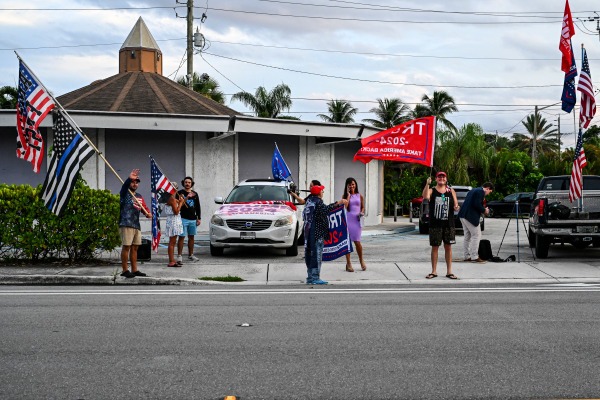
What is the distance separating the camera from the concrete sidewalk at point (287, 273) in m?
12.9

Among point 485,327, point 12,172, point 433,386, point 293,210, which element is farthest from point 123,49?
point 433,386

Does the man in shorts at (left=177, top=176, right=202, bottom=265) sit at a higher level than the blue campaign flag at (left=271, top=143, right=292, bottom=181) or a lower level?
lower

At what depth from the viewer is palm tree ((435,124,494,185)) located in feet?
142

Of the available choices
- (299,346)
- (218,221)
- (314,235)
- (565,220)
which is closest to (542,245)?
(565,220)

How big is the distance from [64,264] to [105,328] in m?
6.80

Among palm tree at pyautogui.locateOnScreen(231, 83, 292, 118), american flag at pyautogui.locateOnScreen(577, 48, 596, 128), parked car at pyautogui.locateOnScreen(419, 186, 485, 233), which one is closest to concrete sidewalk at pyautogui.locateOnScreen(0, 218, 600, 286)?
american flag at pyautogui.locateOnScreen(577, 48, 596, 128)

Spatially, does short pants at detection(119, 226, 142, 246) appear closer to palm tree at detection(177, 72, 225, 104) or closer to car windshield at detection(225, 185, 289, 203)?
car windshield at detection(225, 185, 289, 203)

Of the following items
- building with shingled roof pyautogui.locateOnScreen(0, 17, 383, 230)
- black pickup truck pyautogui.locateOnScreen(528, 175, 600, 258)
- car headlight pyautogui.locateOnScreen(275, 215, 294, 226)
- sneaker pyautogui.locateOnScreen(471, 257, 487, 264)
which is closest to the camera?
sneaker pyautogui.locateOnScreen(471, 257, 487, 264)

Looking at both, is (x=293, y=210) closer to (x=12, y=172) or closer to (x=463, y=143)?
(x=12, y=172)

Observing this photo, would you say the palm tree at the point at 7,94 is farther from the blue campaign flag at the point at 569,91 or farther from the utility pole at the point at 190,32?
the blue campaign flag at the point at 569,91

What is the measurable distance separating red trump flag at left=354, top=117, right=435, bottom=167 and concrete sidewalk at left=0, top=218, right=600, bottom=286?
236 centimetres

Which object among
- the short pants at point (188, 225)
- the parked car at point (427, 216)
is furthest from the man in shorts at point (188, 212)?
the parked car at point (427, 216)

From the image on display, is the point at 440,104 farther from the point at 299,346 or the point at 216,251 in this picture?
the point at 299,346

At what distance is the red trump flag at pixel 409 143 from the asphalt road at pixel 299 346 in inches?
217
